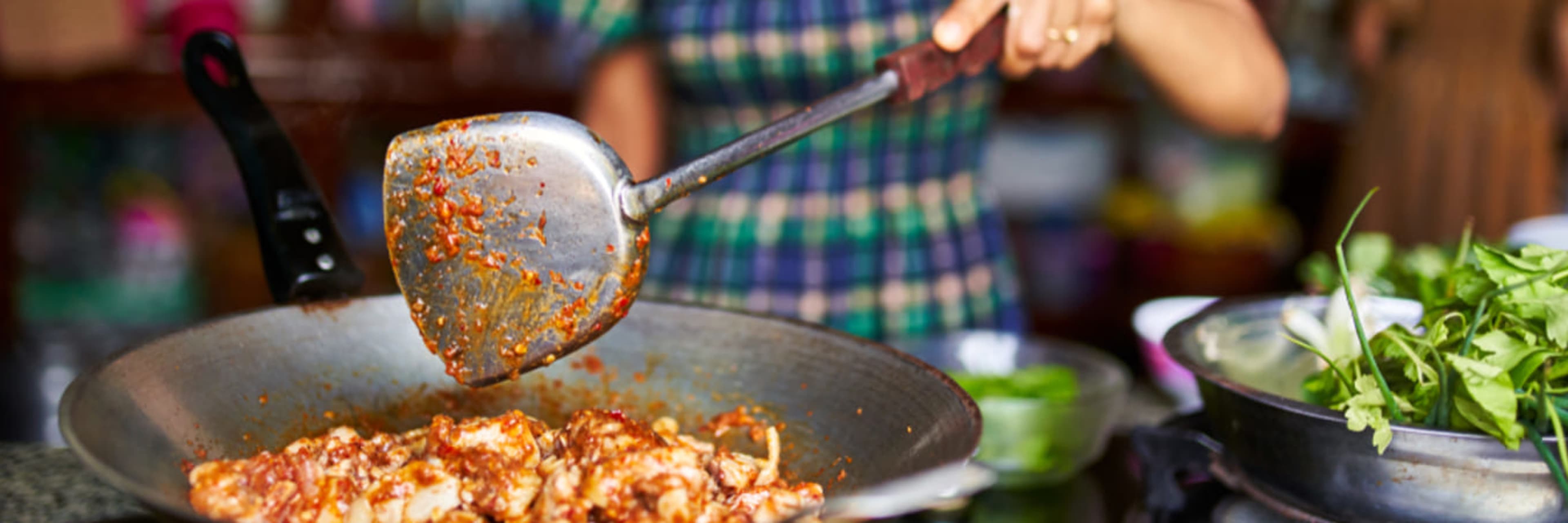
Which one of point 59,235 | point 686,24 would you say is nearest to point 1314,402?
point 686,24

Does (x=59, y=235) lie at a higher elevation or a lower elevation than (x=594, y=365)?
lower

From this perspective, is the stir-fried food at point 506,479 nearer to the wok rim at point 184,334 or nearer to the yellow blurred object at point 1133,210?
the wok rim at point 184,334

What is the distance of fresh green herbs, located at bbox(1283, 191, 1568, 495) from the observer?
0.84 metres

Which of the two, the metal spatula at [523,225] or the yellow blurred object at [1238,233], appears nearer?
the metal spatula at [523,225]

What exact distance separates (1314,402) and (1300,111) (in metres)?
3.53

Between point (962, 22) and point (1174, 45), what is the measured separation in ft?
1.90

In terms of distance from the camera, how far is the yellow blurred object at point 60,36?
3.16m

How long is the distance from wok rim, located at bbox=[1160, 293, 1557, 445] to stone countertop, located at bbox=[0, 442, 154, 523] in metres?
1.04

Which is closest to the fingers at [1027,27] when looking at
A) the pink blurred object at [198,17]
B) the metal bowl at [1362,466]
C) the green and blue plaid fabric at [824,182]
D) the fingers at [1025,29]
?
the fingers at [1025,29]

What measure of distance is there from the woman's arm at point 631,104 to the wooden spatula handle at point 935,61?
3.60 ft

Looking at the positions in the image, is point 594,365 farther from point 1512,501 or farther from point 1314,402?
point 1512,501

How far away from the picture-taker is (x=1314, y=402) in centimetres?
102

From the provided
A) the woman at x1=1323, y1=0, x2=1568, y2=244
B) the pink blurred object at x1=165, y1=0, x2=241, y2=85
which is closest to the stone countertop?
the pink blurred object at x1=165, y1=0, x2=241, y2=85

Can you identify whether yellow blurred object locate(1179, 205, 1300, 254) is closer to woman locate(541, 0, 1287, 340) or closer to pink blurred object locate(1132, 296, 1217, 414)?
woman locate(541, 0, 1287, 340)
